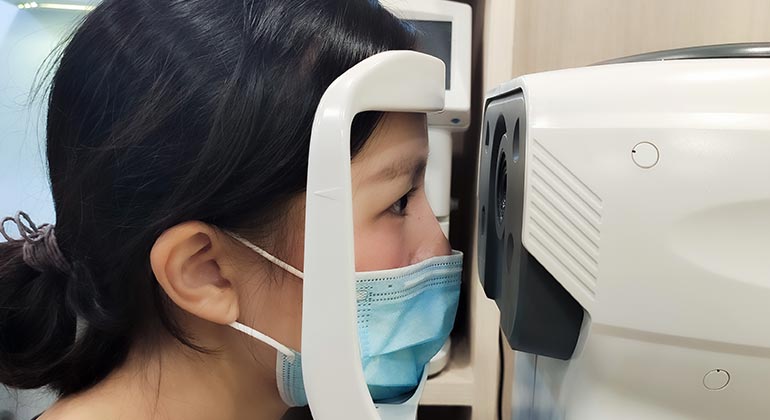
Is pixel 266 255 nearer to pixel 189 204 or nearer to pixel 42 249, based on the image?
pixel 189 204

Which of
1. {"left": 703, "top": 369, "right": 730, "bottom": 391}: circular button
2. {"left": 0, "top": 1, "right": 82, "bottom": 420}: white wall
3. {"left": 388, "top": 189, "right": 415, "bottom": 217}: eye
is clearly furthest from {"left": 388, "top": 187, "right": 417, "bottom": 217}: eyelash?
{"left": 0, "top": 1, "right": 82, "bottom": 420}: white wall

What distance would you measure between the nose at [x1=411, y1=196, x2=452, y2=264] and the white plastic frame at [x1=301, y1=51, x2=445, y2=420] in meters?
Result: 0.18

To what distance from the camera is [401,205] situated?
467 mm

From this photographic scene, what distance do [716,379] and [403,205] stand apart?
0.85 feet

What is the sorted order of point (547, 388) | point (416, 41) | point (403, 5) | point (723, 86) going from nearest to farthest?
point (723, 86), point (547, 388), point (416, 41), point (403, 5)

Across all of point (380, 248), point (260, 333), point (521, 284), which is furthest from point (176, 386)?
point (521, 284)

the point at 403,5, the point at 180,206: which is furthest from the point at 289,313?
the point at 403,5

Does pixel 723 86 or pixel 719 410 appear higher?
pixel 723 86

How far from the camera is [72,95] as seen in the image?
1.40ft

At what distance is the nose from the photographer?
18.8 inches

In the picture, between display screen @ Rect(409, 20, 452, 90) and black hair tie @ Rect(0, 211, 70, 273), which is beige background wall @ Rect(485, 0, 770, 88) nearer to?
display screen @ Rect(409, 20, 452, 90)

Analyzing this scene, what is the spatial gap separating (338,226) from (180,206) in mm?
158

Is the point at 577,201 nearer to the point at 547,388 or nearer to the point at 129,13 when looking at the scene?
the point at 547,388

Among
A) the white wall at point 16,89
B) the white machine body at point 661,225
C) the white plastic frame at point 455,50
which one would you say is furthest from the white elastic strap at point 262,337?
the white wall at point 16,89
